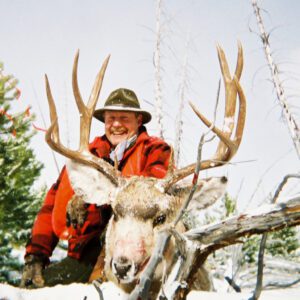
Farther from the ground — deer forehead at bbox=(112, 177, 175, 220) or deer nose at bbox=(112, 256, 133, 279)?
deer forehead at bbox=(112, 177, 175, 220)

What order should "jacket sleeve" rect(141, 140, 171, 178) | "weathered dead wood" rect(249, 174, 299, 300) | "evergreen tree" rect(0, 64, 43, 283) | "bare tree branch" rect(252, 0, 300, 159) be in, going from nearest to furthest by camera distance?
1. "weathered dead wood" rect(249, 174, 299, 300)
2. "jacket sleeve" rect(141, 140, 171, 178)
3. "bare tree branch" rect(252, 0, 300, 159)
4. "evergreen tree" rect(0, 64, 43, 283)

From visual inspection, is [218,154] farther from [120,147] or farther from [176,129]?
[176,129]

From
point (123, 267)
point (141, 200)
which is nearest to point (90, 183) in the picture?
point (141, 200)

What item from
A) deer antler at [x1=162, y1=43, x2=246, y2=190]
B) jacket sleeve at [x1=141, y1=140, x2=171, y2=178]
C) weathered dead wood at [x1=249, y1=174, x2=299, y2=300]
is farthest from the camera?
jacket sleeve at [x1=141, y1=140, x2=171, y2=178]

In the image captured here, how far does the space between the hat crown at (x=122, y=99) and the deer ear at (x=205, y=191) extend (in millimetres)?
1835

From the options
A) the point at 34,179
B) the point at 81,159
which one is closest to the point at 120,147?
the point at 81,159

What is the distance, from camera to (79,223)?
190 inches

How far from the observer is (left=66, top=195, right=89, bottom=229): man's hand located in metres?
4.81

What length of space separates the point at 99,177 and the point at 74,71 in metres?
1.19

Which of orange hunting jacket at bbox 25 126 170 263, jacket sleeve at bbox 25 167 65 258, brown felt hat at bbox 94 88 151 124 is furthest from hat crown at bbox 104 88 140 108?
jacket sleeve at bbox 25 167 65 258

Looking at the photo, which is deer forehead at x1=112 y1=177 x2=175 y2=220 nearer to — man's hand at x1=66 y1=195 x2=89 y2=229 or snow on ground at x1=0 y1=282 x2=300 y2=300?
man's hand at x1=66 y1=195 x2=89 y2=229

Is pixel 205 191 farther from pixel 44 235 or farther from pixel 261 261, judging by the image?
pixel 261 261

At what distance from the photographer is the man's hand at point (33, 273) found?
464 cm

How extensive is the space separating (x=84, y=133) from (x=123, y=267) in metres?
2.03
